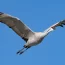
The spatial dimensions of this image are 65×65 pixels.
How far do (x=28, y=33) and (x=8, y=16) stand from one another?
6.30 ft

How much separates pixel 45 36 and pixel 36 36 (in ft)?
2.63

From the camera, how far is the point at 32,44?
218 feet

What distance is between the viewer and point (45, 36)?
6575cm

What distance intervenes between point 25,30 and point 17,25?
2.05 feet

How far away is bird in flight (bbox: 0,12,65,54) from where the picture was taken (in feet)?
216

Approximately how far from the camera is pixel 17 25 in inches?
2645

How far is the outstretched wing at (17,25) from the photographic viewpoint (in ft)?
218

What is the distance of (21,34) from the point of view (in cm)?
6788

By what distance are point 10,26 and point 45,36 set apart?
275 centimetres

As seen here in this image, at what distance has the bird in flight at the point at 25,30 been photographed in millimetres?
65938

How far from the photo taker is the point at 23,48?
66.8 m

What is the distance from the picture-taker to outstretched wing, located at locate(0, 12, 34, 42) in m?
66.4

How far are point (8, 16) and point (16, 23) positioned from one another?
0.96 metres

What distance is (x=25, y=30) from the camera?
6731cm
